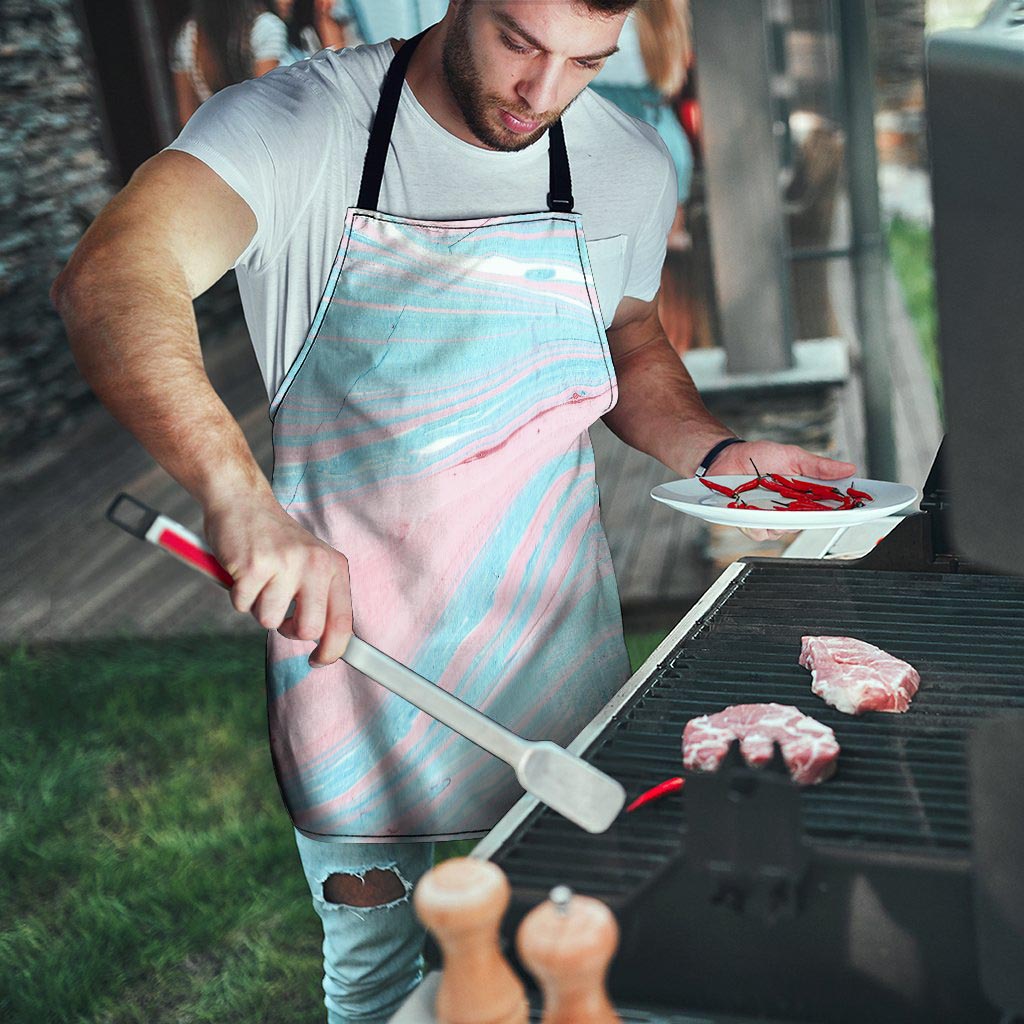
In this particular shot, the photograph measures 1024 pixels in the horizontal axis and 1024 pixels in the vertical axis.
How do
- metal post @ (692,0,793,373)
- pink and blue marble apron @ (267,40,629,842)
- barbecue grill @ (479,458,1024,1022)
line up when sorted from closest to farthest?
barbecue grill @ (479,458,1024,1022) < pink and blue marble apron @ (267,40,629,842) < metal post @ (692,0,793,373)

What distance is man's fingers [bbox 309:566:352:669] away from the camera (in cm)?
131

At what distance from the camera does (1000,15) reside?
1.00 meters

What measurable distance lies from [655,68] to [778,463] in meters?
2.86

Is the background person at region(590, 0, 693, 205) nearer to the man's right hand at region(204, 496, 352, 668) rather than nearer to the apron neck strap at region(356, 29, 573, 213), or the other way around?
the apron neck strap at region(356, 29, 573, 213)

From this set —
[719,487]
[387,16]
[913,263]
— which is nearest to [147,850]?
[719,487]

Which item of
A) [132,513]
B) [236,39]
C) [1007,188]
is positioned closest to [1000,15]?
[1007,188]

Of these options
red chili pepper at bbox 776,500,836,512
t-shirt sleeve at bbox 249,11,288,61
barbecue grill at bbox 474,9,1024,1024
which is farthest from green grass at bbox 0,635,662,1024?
t-shirt sleeve at bbox 249,11,288,61

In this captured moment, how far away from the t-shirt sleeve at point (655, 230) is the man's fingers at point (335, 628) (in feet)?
3.23

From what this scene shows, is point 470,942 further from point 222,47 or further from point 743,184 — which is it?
point 222,47

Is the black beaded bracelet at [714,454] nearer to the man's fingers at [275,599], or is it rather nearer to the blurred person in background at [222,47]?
the man's fingers at [275,599]

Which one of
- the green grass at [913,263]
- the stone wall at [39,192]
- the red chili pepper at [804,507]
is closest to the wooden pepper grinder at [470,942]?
the red chili pepper at [804,507]

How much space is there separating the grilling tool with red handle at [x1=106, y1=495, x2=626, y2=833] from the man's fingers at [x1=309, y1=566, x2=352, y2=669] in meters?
0.05

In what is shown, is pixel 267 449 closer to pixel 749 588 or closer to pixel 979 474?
pixel 749 588

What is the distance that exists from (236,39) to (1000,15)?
5.63 m
